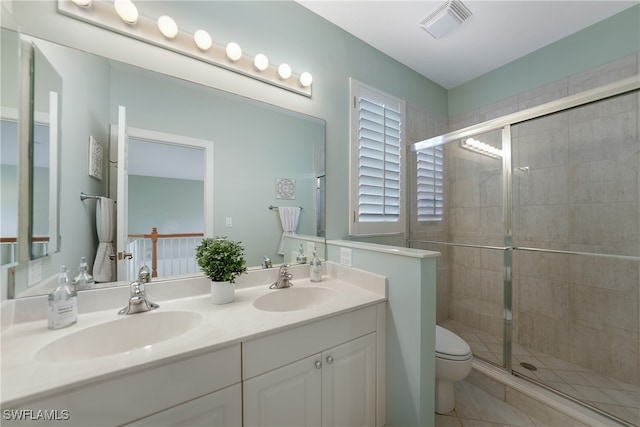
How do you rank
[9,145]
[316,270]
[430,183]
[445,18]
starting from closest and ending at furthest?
[9,145] < [316,270] < [445,18] < [430,183]

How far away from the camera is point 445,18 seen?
1669 millimetres

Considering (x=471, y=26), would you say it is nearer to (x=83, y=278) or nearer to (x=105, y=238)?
(x=105, y=238)

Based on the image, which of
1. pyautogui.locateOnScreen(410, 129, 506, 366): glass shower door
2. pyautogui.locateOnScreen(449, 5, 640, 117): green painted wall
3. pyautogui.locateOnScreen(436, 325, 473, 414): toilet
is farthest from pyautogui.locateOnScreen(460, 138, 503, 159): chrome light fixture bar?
pyautogui.locateOnScreen(436, 325, 473, 414): toilet

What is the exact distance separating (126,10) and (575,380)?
3352 millimetres

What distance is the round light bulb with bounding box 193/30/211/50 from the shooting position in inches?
48.8

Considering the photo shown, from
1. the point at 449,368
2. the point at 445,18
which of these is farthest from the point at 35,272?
the point at 445,18

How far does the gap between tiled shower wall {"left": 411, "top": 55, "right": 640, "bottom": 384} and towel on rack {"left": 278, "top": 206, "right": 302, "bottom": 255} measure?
4.24 ft

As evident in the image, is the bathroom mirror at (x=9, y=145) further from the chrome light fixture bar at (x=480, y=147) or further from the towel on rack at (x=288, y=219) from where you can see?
the chrome light fixture bar at (x=480, y=147)

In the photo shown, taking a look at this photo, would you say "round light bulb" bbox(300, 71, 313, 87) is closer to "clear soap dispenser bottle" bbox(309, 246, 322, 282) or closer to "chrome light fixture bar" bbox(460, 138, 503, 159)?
"clear soap dispenser bottle" bbox(309, 246, 322, 282)

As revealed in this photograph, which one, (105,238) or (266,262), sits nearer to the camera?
(105,238)

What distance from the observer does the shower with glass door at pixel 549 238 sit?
1.64 meters

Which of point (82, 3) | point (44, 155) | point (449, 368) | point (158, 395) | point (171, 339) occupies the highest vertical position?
point (82, 3)

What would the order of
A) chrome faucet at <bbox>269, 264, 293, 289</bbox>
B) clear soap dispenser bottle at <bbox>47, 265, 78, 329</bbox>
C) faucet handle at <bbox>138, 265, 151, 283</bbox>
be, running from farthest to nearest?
chrome faucet at <bbox>269, 264, 293, 289</bbox> < faucet handle at <bbox>138, 265, 151, 283</bbox> < clear soap dispenser bottle at <bbox>47, 265, 78, 329</bbox>

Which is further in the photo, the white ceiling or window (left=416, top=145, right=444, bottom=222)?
window (left=416, top=145, right=444, bottom=222)
